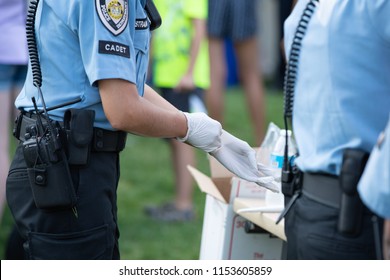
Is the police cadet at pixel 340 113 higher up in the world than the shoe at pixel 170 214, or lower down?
higher up

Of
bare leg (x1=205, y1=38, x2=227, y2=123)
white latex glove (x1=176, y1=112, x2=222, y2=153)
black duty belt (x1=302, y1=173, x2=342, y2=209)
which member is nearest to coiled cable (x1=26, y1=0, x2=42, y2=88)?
white latex glove (x1=176, y1=112, x2=222, y2=153)

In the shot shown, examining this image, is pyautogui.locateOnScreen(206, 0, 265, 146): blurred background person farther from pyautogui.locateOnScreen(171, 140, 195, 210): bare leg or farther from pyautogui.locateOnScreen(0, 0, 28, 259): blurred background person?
pyautogui.locateOnScreen(0, 0, 28, 259): blurred background person

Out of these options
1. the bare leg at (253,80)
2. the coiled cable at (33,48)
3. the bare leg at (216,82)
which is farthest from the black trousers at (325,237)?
the bare leg at (253,80)

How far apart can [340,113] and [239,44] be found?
15.0 ft

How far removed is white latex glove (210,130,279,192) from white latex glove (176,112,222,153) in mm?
53

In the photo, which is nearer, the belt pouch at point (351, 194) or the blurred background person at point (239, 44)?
the belt pouch at point (351, 194)

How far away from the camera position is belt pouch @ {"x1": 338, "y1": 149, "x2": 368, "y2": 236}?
6.51 feet

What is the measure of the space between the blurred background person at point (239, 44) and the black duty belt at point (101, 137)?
3.94 meters

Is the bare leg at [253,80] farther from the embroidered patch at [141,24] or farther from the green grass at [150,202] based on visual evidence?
the embroidered patch at [141,24]

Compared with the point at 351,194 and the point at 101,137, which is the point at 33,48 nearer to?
the point at 101,137

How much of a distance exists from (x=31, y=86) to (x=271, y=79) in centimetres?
1020

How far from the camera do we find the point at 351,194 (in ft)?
6.53

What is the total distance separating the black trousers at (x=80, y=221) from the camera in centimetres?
242

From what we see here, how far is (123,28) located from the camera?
2.34m
